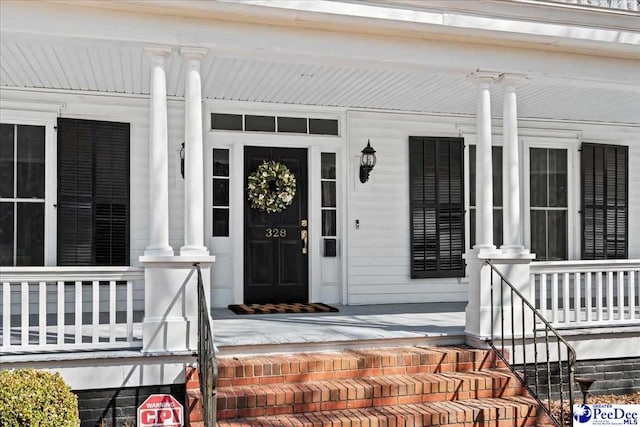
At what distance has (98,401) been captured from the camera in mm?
4508

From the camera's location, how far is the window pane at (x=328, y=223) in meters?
7.35

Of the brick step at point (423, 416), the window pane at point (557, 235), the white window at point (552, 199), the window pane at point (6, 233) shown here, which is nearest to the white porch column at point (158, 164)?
the brick step at point (423, 416)

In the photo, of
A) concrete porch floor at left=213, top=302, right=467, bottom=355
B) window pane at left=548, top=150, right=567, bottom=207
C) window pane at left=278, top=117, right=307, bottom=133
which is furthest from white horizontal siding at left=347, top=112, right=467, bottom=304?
window pane at left=548, top=150, right=567, bottom=207

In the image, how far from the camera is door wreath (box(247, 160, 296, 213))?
7.01 meters

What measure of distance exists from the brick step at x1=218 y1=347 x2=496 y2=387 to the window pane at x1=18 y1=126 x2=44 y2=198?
3124 mm

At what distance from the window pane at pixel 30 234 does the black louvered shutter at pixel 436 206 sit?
426 centimetres

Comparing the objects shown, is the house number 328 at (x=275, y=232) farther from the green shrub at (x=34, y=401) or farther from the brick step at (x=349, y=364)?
the green shrub at (x=34, y=401)

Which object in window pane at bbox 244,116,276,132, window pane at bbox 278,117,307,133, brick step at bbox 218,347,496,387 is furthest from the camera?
window pane at bbox 278,117,307,133

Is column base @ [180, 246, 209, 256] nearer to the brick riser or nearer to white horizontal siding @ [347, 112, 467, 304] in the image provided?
the brick riser

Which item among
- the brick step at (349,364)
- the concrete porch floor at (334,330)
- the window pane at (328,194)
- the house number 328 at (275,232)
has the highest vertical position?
the window pane at (328,194)

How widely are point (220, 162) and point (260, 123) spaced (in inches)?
25.8

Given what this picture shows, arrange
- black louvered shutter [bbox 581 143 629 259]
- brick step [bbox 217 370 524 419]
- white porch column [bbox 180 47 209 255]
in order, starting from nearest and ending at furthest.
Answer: brick step [bbox 217 370 524 419]
white porch column [bbox 180 47 209 255]
black louvered shutter [bbox 581 143 629 259]

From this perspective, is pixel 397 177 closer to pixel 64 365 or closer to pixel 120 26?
pixel 120 26

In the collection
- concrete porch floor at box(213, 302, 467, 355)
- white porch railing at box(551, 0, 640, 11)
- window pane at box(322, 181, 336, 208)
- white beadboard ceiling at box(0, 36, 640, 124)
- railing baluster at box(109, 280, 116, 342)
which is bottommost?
concrete porch floor at box(213, 302, 467, 355)
